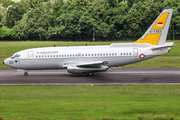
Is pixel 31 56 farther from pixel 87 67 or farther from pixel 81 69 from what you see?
pixel 87 67

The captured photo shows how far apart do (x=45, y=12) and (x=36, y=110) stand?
371 feet

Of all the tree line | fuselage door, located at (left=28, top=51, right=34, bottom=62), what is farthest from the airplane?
the tree line

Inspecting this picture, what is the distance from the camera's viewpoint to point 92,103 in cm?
1656

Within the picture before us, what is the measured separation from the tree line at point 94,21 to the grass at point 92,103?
277 ft

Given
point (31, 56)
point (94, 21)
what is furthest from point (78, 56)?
point (94, 21)

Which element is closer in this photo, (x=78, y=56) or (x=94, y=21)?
(x=78, y=56)

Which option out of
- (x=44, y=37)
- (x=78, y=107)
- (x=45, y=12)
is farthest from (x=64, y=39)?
(x=78, y=107)

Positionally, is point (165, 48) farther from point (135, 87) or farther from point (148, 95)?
point (148, 95)

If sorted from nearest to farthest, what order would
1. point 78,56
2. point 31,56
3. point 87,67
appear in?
point 87,67, point 78,56, point 31,56

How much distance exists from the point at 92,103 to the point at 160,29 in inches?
753

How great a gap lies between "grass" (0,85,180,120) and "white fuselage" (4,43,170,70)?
8028 mm

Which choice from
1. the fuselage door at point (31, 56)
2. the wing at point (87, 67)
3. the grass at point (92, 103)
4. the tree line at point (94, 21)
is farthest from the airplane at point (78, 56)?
the tree line at point (94, 21)

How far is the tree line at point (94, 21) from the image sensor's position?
348 feet

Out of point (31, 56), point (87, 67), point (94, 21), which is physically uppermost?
point (94, 21)
